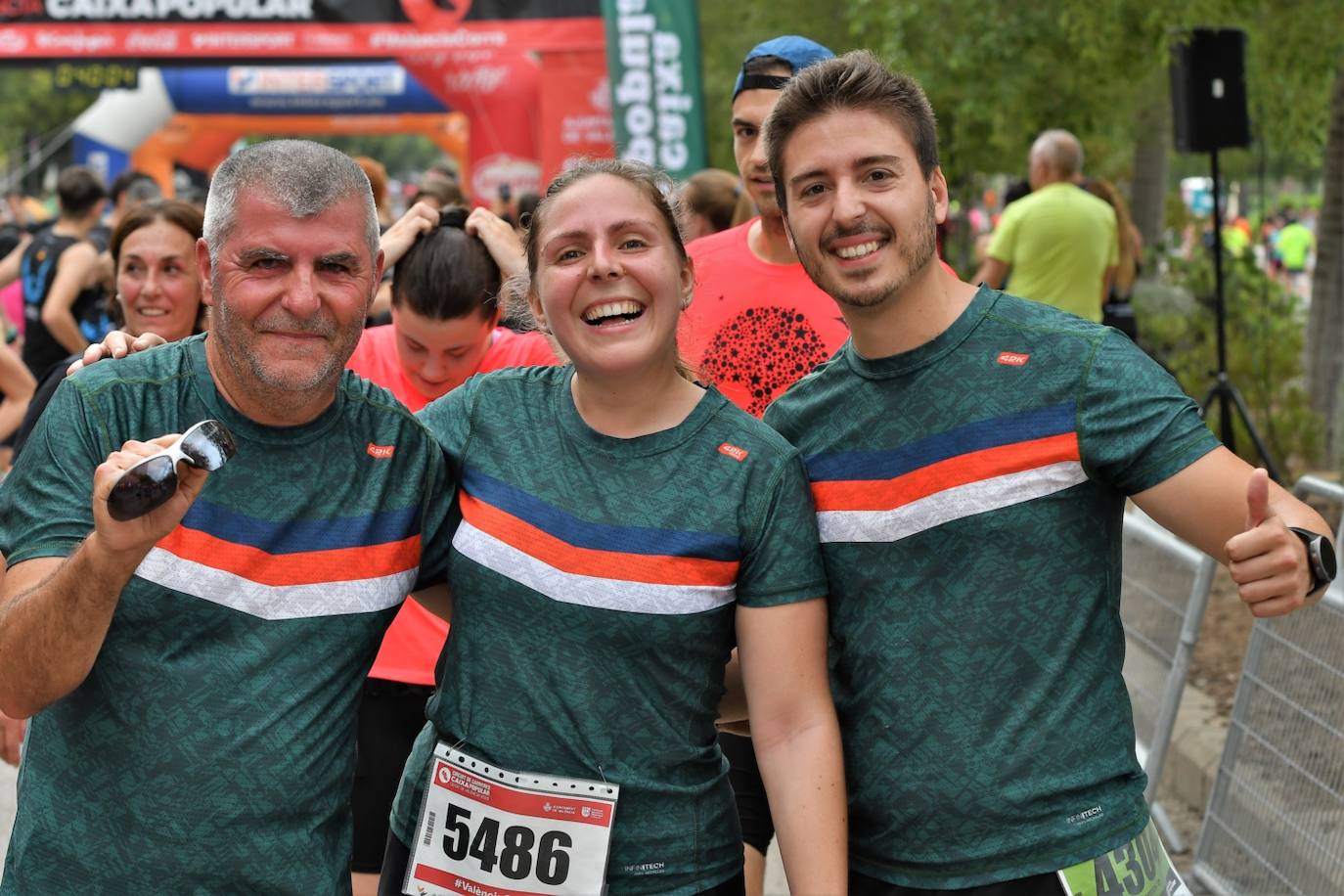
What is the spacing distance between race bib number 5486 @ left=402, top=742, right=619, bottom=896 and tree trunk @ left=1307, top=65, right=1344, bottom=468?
8.09m

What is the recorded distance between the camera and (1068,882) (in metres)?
2.47

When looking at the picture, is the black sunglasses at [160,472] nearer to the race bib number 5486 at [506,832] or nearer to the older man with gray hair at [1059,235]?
the race bib number 5486 at [506,832]

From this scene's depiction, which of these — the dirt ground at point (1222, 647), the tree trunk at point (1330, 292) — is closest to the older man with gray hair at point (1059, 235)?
the tree trunk at point (1330, 292)

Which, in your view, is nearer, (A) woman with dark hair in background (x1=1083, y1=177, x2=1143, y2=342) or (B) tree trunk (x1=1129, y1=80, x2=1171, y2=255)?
(A) woman with dark hair in background (x1=1083, y1=177, x2=1143, y2=342)

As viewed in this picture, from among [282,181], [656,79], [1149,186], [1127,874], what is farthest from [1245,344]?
[282,181]

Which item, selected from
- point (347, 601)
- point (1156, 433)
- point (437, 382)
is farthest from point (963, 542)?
point (437, 382)

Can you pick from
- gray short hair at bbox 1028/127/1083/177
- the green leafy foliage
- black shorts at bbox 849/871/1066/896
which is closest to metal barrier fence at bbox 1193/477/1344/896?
black shorts at bbox 849/871/1066/896

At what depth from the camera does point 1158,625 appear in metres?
5.09

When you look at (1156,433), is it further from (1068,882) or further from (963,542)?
(1068,882)

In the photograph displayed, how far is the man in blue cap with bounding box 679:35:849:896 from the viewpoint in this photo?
3787 millimetres

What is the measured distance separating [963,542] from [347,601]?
99 centimetres

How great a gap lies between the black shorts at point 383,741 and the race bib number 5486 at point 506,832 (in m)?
1.19

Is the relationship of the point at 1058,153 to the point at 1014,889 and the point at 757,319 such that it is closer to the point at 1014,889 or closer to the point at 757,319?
the point at 757,319

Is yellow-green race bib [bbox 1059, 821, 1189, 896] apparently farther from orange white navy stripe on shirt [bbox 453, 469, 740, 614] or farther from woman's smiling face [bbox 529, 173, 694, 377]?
woman's smiling face [bbox 529, 173, 694, 377]
